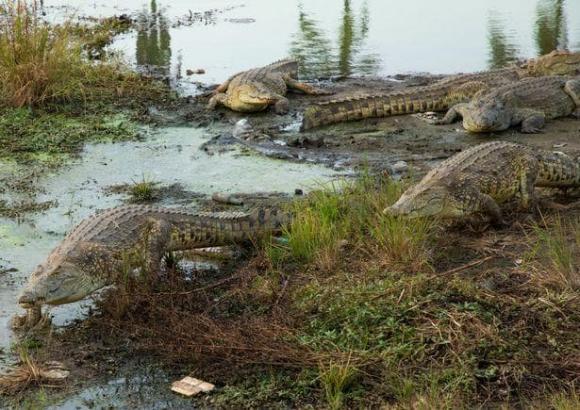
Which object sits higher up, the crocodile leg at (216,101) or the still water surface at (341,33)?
the still water surface at (341,33)

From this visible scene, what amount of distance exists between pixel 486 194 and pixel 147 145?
408 centimetres

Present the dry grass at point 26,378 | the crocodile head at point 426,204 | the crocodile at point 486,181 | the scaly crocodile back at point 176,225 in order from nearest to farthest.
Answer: the dry grass at point 26,378 → the scaly crocodile back at point 176,225 → the crocodile head at point 426,204 → the crocodile at point 486,181

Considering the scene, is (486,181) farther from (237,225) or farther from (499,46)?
(499,46)

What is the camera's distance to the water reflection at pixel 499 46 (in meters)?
13.0

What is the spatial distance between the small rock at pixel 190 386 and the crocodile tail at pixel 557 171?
10.5 ft

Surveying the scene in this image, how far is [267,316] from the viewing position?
5148 millimetres

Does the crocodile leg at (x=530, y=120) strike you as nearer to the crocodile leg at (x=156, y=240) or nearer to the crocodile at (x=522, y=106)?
the crocodile at (x=522, y=106)

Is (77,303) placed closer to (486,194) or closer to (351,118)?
(486,194)

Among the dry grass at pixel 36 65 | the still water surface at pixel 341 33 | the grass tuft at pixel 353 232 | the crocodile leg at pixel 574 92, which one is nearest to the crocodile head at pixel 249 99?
the dry grass at pixel 36 65

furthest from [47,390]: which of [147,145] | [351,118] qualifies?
[351,118]

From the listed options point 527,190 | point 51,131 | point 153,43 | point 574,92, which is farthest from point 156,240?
point 153,43

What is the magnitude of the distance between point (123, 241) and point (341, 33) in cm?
1039

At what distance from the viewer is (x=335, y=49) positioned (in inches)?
561

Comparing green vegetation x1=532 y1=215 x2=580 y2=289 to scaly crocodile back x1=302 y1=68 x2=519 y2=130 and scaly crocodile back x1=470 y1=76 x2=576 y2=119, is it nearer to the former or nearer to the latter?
scaly crocodile back x1=470 y1=76 x2=576 y2=119
